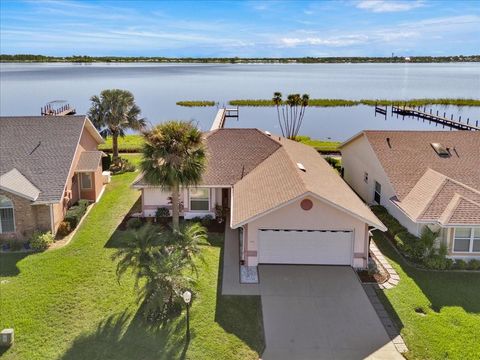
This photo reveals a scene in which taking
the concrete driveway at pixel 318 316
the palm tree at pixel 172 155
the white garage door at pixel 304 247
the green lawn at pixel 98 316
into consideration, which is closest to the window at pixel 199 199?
the green lawn at pixel 98 316

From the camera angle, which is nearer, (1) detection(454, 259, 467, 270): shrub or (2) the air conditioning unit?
(2) the air conditioning unit

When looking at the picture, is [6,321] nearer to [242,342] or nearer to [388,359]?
[242,342]

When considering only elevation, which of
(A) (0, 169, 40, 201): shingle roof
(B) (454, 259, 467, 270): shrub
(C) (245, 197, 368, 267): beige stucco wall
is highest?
(A) (0, 169, 40, 201): shingle roof

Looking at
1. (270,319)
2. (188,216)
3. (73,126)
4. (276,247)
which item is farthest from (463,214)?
(73,126)

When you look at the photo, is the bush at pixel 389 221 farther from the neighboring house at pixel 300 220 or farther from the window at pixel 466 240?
the neighboring house at pixel 300 220

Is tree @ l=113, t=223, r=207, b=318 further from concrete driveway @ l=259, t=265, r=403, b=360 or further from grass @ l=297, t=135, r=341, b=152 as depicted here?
grass @ l=297, t=135, r=341, b=152

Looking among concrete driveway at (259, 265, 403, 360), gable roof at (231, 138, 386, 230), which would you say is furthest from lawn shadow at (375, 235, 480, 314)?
gable roof at (231, 138, 386, 230)
